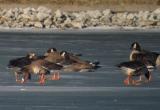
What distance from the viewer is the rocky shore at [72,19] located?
30672 millimetres

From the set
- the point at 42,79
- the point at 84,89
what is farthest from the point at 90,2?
the point at 84,89

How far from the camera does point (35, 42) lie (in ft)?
76.8

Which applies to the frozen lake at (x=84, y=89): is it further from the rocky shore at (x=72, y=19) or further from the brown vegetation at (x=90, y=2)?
the brown vegetation at (x=90, y=2)

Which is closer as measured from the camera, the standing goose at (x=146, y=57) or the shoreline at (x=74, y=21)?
the standing goose at (x=146, y=57)

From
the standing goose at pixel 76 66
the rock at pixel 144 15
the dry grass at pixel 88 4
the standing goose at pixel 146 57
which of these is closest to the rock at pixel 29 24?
the rock at pixel 144 15

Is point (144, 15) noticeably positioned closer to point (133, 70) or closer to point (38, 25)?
point (38, 25)

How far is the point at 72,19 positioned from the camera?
32.0 meters

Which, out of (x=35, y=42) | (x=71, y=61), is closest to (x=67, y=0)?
(x=35, y=42)

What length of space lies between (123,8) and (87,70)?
72.3 feet

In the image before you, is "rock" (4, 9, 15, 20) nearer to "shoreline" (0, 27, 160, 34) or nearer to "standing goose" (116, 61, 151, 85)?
"shoreline" (0, 27, 160, 34)

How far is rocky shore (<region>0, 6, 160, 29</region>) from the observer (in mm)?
30672

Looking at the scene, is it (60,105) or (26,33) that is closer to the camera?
(60,105)

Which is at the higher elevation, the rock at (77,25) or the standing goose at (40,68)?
the standing goose at (40,68)

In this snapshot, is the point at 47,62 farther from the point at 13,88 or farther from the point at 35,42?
the point at 35,42
